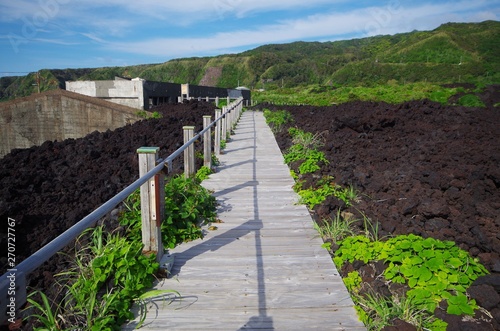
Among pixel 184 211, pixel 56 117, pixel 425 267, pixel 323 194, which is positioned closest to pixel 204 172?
pixel 323 194

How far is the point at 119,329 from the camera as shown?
2859 mm

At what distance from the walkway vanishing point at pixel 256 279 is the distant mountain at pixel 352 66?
24097 mm

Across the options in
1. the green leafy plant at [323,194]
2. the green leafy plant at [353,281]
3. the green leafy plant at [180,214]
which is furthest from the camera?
the green leafy plant at [323,194]

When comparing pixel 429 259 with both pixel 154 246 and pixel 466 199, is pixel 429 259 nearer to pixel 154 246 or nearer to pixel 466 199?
pixel 466 199

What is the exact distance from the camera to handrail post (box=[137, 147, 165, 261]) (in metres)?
3.77

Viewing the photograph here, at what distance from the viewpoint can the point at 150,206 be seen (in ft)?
12.4

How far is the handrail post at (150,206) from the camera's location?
3.77m

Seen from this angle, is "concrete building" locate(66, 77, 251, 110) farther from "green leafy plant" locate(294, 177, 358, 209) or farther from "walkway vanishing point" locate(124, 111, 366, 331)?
"walkway vanishing point" locate(124, 111, 366, 331)

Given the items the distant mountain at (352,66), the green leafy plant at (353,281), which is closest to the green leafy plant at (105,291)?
the green leafy plant at (353,281)

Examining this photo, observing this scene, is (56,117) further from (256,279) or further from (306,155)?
(256,279)

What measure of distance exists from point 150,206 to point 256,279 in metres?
1.23

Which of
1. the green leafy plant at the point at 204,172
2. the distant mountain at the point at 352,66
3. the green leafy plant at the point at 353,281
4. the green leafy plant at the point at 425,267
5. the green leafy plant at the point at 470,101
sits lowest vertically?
the green leafy plant at the point at 353,281

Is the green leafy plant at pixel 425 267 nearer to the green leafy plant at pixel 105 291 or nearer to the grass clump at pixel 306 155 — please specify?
the green leafy plant at pixel 105 291

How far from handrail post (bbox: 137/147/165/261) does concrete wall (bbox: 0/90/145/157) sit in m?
18.0
